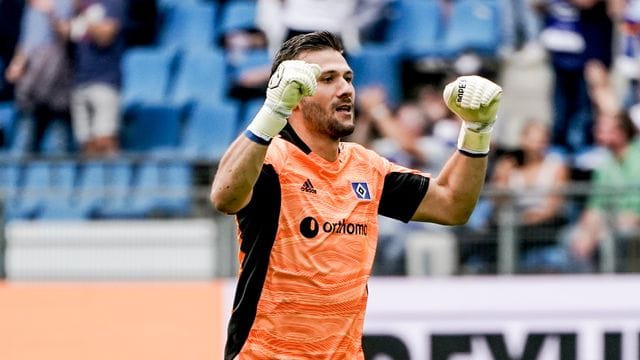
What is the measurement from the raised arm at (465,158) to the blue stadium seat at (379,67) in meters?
5.57

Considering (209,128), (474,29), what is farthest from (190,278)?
(474,29)

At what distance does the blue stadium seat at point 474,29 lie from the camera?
11312mm

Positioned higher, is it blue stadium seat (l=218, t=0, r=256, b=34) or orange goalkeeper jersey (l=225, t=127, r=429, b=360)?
blue stadium seat (l=218, t=0, r=256, b=34)

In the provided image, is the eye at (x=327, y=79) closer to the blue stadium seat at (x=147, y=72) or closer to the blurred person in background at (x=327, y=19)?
the blurred person in background at (x=327, y=19)

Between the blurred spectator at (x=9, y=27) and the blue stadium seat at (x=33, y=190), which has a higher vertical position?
the blurred spectator at (x=9, y=27)

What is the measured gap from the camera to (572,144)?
10.7 m

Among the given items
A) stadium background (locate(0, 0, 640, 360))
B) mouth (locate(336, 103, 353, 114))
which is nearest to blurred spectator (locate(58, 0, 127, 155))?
stadium background (locate(0, 0, 640, 360))

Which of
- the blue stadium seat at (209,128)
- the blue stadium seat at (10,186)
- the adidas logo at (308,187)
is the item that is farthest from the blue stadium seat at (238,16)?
the adidas logo at (308,187)

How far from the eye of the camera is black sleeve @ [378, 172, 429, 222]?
5.64 meters

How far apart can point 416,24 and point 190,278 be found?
3562 millimetres

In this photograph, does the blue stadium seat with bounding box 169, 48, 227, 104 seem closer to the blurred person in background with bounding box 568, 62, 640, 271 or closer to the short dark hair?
the blurred person in background with bounding box 568, 62, 640, 271

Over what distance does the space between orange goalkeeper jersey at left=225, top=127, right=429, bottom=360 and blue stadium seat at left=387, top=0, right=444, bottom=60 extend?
21.1 ft

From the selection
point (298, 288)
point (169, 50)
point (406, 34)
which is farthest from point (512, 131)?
point (298, 288)

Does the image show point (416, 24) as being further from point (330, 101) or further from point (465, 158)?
point (330, 101)
